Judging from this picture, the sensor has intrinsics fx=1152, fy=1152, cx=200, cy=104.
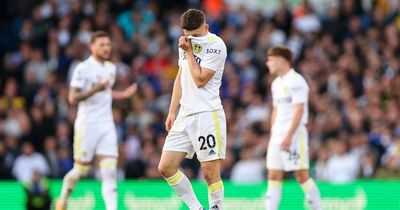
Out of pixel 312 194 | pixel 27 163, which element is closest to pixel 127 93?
pixel 312 194

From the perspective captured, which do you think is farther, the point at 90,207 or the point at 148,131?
the point at 148,131

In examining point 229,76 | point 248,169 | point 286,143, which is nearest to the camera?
point 286,143

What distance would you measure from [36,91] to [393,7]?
8.21 m

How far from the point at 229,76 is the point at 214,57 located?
11.3 m

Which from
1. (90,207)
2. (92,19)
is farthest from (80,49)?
(90,207)

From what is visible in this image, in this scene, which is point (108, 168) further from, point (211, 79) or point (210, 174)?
point (211, 79)

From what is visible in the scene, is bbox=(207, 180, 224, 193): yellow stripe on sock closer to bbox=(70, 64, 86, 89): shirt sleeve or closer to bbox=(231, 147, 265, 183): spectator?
bbox=(70, 64, 86, 89): shirt sleeve

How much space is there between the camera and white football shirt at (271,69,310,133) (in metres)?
16.1

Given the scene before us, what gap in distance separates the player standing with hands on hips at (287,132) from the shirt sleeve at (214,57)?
2.91 metres

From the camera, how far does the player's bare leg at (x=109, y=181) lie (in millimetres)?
15992

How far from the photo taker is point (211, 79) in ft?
43.8

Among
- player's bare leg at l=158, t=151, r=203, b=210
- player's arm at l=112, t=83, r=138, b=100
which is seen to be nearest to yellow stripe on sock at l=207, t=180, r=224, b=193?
player's bare leg at l=158, t=151, r=203, b=210

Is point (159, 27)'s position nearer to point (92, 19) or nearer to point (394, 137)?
point (92, 19)

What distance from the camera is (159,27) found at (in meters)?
26.3
